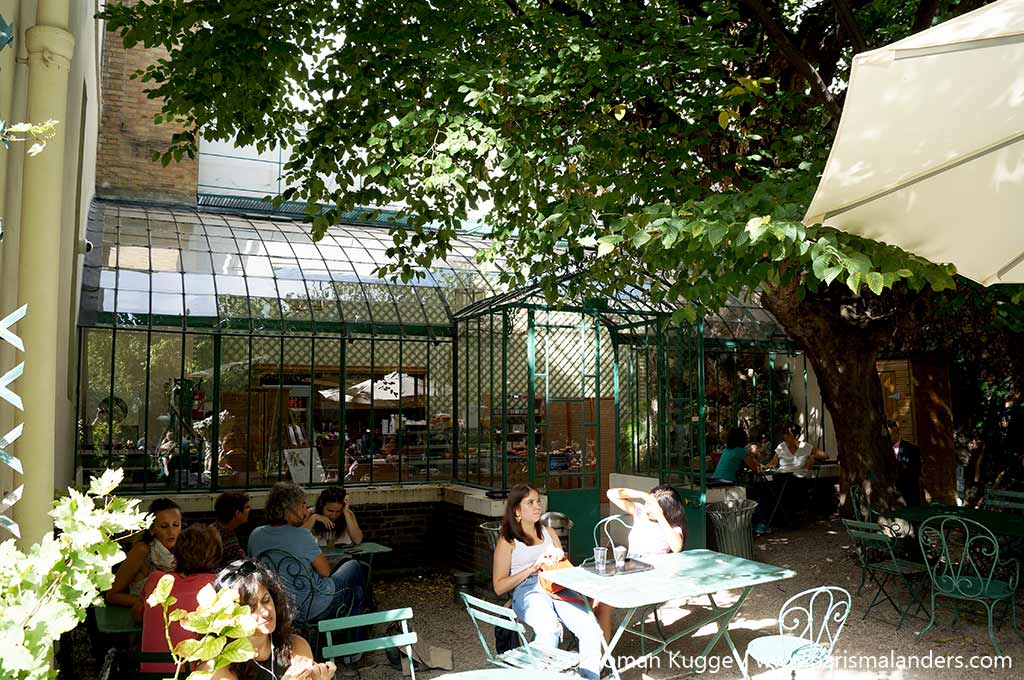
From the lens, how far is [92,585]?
1.32 meters

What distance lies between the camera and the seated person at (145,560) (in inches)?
211

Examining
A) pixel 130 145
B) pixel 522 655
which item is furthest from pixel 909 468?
pixel 130 145

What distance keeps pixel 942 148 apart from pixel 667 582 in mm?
3691

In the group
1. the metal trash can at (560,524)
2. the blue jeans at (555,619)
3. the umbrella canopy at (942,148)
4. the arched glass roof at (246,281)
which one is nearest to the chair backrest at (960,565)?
the blue jeans at (555,619)

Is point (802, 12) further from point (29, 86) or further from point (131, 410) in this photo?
point (131, 410)

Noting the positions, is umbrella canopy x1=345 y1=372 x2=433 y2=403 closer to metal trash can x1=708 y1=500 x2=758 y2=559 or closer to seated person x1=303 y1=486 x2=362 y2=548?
seated person x1=303 y1=486 x2=362 y2=548

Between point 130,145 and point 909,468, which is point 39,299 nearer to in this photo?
point 909,468

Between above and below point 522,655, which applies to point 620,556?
above

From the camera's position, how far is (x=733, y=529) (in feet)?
30.5

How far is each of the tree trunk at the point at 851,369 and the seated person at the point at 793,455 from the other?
3.55 metres

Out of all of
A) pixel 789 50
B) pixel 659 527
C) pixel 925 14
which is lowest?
pixel 659 527

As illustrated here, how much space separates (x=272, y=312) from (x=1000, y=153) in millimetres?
8738

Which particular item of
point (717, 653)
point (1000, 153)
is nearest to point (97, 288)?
point (717, 653)

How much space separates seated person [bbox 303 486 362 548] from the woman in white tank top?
7.08ft
